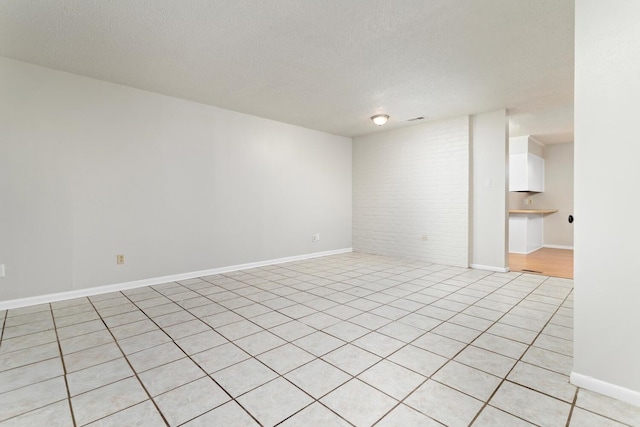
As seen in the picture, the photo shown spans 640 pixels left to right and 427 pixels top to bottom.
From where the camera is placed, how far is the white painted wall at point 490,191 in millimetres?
4621

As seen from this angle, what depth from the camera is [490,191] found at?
4.75 meters

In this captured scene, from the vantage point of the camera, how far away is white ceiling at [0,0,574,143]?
2268 millimetres

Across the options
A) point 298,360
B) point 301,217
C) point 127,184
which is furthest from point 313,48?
point 301,217

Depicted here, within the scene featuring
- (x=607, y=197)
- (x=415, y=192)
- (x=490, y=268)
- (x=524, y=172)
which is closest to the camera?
(x=607, y=197)

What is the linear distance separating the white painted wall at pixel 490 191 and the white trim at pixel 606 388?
3.21 m

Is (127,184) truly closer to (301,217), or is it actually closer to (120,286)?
(120,286)

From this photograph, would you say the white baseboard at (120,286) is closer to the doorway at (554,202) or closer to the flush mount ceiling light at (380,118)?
the flush mount ceiling light at (380,118)

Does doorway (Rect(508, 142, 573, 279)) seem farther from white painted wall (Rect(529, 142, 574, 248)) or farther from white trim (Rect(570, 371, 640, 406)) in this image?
white trim (Rect(570, 371, 640, 406))

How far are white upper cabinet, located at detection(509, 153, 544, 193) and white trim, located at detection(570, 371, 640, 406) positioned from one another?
238 inches

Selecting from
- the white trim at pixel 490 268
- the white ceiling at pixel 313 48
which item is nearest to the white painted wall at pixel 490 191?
the white trim at pixel 490 268

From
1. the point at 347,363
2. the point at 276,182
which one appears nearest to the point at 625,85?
the point at 347,363

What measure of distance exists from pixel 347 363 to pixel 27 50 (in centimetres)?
406

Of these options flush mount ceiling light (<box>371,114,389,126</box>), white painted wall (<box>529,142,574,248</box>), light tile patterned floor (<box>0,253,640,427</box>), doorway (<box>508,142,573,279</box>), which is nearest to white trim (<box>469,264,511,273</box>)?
light tile patterned floor (<box>0,253,640,427</box>)

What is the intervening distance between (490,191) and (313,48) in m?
3.63
